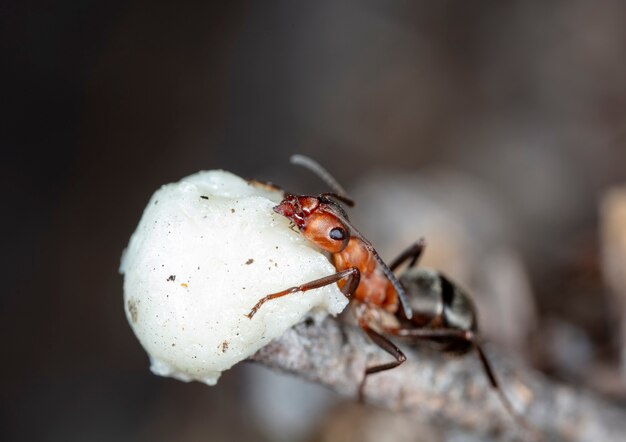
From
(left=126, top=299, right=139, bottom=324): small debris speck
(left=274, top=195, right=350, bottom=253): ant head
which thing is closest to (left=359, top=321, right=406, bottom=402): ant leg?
(left=274, top=195, right=350, bottom=253): ant head

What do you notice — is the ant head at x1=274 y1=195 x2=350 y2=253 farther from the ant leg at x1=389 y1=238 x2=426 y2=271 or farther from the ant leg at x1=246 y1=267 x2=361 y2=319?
the ant leg at x1=389 y1=238 x2=426 y2=271

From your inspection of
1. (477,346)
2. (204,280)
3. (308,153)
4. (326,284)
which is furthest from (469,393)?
(308,153)

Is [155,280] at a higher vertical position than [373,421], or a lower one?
higher

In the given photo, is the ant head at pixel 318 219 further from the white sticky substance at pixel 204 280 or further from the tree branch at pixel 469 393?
the tree branch at pixel 469 393

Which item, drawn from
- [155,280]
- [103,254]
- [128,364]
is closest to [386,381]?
[155,280]

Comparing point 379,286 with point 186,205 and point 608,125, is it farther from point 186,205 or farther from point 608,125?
point 608,125

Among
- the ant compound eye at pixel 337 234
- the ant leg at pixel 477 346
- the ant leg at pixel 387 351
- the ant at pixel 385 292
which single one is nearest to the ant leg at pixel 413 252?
the ant at pixel 385 292
